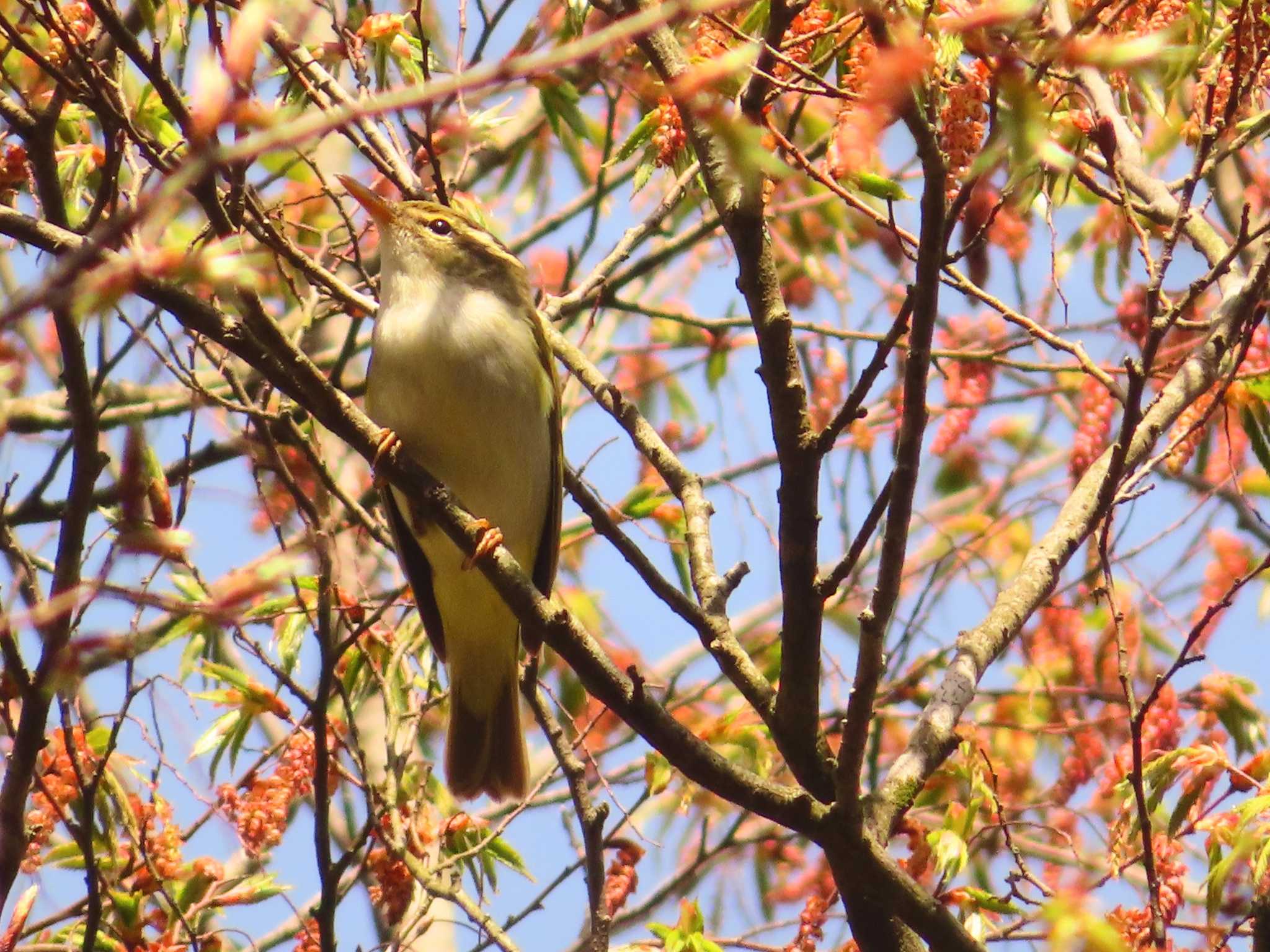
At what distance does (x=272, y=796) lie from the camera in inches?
148

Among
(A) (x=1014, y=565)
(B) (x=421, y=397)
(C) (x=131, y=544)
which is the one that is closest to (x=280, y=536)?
(B) (x=421, y=397)

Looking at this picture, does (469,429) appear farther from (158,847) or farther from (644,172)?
(158,847)

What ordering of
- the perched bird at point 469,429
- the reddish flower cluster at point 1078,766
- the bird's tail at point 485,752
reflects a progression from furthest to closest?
the reddish flower cluster at point 1078,766
the bird's tail at point 485,752
the perched bird at point 469,429

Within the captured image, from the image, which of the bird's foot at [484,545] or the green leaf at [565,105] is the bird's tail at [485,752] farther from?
the green leaf at [565,105]

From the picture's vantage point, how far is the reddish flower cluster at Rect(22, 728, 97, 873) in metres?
3.52

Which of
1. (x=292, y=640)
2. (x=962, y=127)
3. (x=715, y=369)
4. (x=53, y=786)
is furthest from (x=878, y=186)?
(x=715, y=369)

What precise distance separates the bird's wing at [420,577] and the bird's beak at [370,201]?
2.87ft

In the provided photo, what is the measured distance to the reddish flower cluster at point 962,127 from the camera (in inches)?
103

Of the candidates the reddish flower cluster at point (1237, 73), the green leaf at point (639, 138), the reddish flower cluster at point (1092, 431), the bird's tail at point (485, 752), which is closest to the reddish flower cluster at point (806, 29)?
the green leaf at point (639, 138)

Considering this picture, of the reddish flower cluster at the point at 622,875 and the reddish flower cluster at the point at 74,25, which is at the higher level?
the reddish flower cluster at the point at 74,25

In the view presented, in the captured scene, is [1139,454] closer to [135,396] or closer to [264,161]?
[264,161]

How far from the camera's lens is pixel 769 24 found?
276 centimetres

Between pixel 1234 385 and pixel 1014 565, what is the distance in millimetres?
3901

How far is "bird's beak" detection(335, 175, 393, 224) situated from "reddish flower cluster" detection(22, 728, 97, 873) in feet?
5.41
